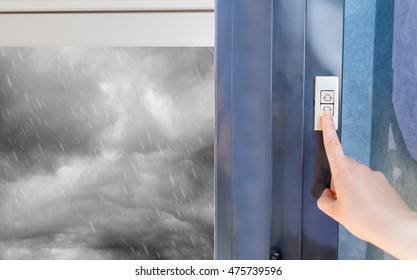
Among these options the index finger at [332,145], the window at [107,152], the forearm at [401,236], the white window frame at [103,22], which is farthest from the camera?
the window at [107,152]

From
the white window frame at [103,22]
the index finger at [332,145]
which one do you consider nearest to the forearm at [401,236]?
the index finger at [332,145]

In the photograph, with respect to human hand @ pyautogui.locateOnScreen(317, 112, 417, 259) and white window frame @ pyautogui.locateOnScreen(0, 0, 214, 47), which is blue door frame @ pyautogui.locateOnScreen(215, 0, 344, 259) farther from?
white window frame @ pyautogui.locateOnScreen(0, 0, 214, 47)

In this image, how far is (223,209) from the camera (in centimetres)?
74

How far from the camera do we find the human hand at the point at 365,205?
0.57 meters

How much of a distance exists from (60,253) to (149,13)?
166cm

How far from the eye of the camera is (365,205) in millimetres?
614

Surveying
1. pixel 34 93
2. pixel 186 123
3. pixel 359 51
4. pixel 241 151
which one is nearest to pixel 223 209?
pixel 241 151

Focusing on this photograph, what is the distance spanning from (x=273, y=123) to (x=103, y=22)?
80 centimetres

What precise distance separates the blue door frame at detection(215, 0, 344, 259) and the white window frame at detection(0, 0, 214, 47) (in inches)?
21.9

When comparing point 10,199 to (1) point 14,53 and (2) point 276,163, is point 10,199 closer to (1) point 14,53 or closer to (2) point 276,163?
(1) point 14,53

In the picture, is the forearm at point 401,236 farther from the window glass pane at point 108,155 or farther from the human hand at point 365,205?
the window glass pane at point 108,155

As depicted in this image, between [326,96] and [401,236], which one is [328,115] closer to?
[326,96]

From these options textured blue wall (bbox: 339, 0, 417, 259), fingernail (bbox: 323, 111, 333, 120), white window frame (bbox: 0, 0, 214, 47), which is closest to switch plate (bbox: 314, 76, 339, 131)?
fingernail (bbox: 323, 111, 333, 120)

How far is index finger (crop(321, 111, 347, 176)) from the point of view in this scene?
2.21 ft
